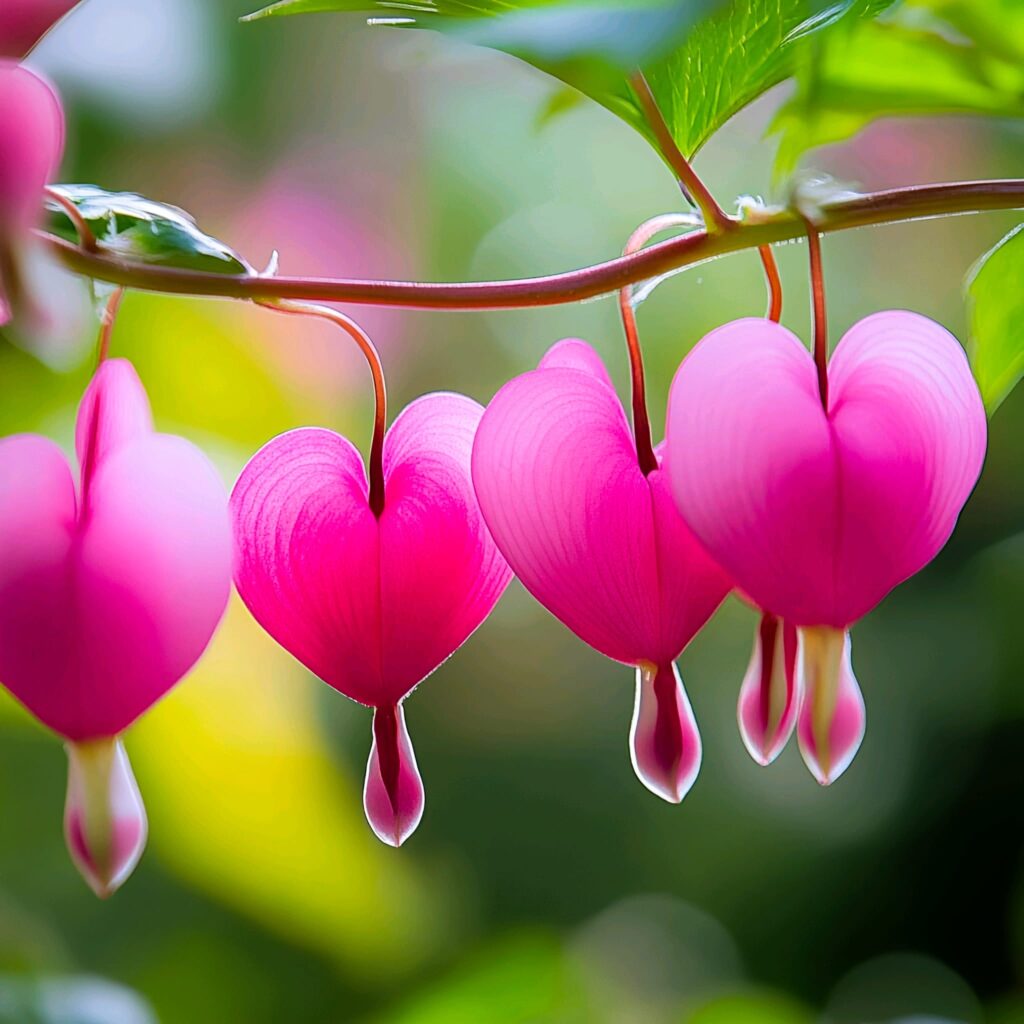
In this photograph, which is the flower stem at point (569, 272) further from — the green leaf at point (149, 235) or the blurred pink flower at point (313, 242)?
the blurred pink flower at point (313, 242)

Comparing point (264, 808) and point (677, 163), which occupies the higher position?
point (677, 163)

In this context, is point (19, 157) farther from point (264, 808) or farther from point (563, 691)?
point (563, 691)

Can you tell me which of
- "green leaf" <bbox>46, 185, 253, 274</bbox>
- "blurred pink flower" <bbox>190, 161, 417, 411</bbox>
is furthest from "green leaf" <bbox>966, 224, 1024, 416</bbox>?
"blurred pink flower" <bbox>190, 161, 417, 411</bbox>

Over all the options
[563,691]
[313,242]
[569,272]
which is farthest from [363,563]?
[563,691]

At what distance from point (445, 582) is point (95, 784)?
12 cm

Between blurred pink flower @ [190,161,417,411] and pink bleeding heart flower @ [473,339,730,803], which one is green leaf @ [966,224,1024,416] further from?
blurred pink flower @ [190,161,417,411]

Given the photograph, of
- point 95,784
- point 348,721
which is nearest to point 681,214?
point 95,784

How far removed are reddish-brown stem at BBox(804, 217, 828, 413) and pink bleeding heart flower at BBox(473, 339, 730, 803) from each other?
0.19 ft

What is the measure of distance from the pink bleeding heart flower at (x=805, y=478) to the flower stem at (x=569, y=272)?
38 millimetres

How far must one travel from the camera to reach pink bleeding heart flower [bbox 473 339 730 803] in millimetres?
390

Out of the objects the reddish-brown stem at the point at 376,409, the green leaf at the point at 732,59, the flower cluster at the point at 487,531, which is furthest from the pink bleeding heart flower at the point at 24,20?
the green leaf at the point at 732,59

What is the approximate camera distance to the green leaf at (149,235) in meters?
0.38

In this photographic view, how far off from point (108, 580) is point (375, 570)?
3.3 inches

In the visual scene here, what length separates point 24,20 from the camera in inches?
13.2
